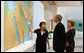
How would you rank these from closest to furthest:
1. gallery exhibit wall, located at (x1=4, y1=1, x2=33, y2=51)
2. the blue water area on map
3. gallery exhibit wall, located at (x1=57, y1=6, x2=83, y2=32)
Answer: gallery exhibit wall, located at (x1=4, y1=1, x2=33, y2=51)
the blue water area on map
gallery exhibit wall, located at (x1=57, y1=6, x2=83, y2=32)

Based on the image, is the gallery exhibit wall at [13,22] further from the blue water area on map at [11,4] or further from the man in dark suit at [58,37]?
the man in dark suit at [58,37]

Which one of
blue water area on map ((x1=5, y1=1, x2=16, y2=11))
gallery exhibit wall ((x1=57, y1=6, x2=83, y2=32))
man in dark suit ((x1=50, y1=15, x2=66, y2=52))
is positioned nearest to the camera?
man in dark suit ((x1=50, y1=15, x2=66, y2=52))

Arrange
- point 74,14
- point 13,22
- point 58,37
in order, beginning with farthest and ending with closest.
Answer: point 74,14 < point 13,22 < point 58,37

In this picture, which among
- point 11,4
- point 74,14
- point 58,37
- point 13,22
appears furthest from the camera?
point 74,14

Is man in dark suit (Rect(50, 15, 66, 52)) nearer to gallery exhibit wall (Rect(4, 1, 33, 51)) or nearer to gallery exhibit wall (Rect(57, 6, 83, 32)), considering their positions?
gallery exhibit wall (Rect(4, 1, 33, 51))

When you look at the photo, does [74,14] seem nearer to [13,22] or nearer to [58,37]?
[13,22]

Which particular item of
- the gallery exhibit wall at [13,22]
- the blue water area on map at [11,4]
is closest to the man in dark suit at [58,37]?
the gallery exhibit wall at [13,22]

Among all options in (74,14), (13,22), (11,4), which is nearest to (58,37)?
(13,22)

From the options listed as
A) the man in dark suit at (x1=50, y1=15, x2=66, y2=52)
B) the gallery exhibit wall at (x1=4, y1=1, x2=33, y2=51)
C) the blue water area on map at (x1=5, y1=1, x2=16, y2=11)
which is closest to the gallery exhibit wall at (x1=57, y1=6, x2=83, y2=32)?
the gallery exhibit wall at (x1=4, y1=1, x2=33, y2=51)

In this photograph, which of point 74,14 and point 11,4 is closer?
point 11,4

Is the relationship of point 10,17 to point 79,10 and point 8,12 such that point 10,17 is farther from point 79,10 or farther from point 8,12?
point 79,10

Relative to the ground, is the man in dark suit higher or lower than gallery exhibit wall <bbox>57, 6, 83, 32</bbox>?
lower

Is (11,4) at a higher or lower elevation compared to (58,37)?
higher

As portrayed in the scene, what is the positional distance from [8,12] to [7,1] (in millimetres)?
286
